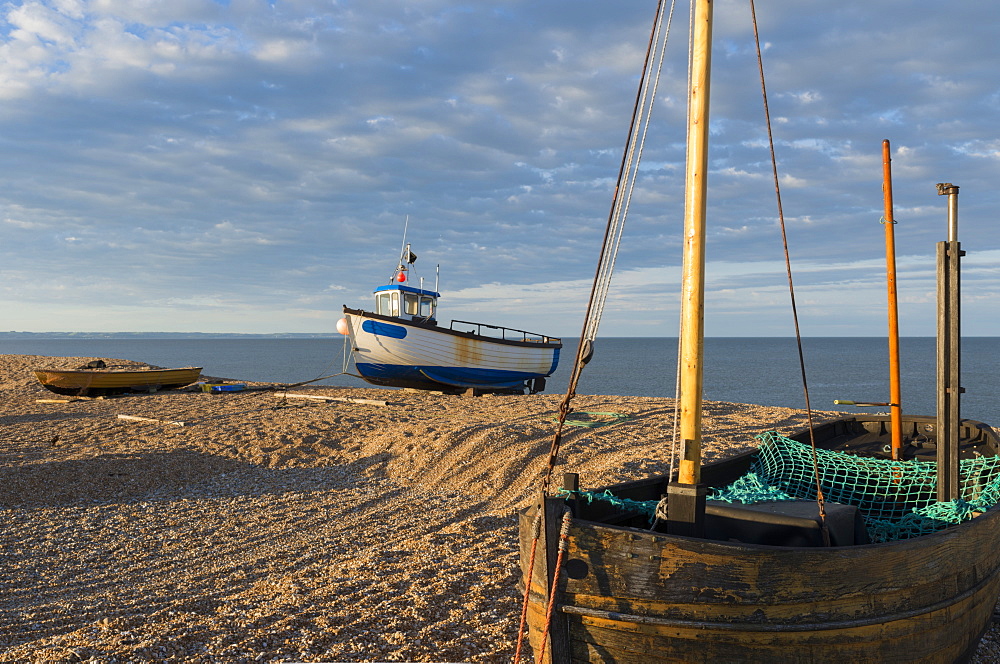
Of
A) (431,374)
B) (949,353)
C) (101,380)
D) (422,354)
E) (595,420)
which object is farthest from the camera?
(431,374)

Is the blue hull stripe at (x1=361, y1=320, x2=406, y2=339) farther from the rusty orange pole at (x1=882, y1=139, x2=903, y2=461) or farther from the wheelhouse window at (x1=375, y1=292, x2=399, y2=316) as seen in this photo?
the rusty orange pole at (x1=882, y1=139, x2=903, y2=461)

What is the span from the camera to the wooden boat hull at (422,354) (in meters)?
20.9

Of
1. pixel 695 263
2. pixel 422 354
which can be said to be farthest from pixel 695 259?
pixel 422 354

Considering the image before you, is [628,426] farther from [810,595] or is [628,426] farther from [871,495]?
[810,595]

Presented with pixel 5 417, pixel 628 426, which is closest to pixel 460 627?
pixel 628 426

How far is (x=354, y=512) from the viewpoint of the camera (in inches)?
309

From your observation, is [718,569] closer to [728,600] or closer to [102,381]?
[728,600]

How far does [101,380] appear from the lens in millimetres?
18891

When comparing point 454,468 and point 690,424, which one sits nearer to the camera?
point 690,424

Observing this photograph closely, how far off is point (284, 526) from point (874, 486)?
5.72 meters

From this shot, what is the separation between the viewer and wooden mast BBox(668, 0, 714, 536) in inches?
145

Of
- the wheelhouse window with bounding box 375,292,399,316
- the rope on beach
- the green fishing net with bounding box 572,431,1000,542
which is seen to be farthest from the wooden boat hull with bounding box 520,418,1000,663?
the wheelhouse window with bounding box 375,292,399,316

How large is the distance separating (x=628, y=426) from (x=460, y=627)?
26.2 feet

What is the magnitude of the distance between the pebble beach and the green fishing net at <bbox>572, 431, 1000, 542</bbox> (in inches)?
34.7
